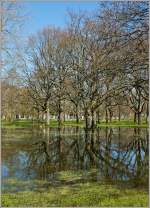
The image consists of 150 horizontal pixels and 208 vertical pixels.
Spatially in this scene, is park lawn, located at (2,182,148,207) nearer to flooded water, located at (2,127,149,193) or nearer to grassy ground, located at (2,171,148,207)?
grassy ground, located at (2,171,148,207)

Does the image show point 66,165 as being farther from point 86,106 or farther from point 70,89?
point 70,89

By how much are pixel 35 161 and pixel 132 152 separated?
518cm

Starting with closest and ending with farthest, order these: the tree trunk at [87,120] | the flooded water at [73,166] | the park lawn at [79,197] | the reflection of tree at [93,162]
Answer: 1. the park lawn at [79,197]
2. the flooded water at [73,166]
3. the reflection of tree at [93,162]
4. the tree trunk at [87,120]

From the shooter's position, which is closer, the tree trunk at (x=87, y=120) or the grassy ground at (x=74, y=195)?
the grassy ground at (x=74, y=195)

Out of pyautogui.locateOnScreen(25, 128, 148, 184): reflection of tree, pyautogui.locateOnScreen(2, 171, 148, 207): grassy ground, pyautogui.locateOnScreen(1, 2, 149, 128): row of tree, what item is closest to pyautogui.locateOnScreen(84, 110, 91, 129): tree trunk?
pyautogui.locateOnScreen(1, 2, 149, 128): row of tree

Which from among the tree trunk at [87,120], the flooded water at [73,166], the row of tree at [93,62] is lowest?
the flooded water at [73,166]

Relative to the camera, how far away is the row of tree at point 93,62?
13.7m

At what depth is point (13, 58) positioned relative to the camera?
883 inches

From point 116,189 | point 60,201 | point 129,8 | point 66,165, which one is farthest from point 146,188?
point 129,8

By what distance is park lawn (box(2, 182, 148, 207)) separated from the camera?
7363 mm

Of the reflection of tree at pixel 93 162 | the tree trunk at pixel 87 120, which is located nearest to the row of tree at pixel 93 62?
the tree trunk at pixel 87 120

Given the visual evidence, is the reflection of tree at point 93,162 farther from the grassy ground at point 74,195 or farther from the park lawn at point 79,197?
the park lawn at point 79,197

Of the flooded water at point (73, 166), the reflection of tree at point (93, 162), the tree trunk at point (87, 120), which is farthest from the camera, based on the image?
the tree trunk at point (87, 120)

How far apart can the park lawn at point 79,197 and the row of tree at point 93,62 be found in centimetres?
607
